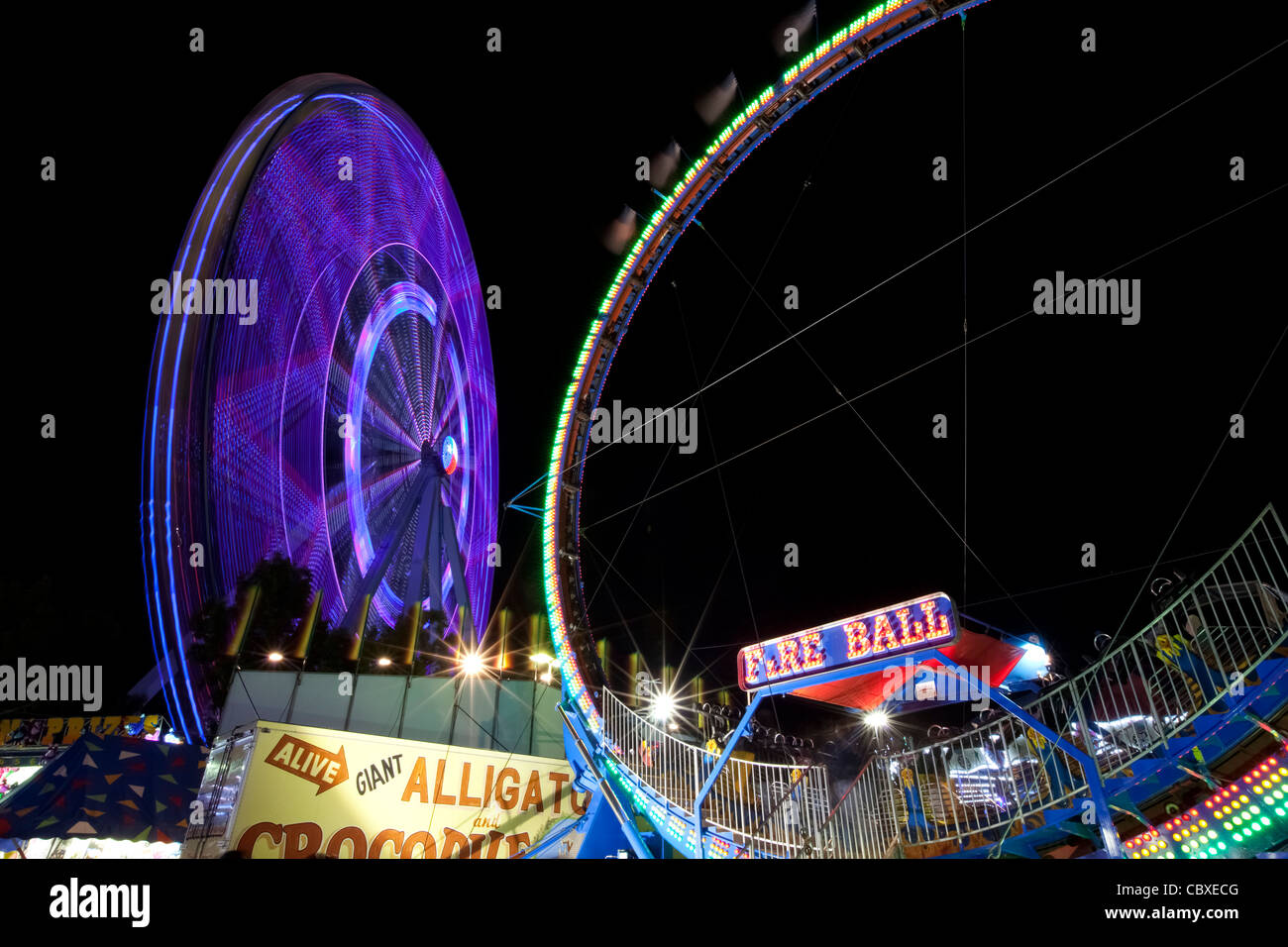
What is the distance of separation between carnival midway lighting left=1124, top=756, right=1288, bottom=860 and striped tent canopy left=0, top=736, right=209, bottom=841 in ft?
43.2

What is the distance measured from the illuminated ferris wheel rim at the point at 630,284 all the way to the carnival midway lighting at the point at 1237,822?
282 inches

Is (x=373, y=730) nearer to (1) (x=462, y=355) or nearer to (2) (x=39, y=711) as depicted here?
(1) (x=462, y=355)

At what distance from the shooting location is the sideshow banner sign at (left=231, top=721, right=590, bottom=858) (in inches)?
371

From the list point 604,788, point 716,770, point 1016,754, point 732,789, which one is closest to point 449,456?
point 604,788

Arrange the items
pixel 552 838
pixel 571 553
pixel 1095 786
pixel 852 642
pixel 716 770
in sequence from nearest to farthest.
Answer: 1. pixel 1095 786
2. pixel 852 642
3. pixel 716 770
4. pixel 552 838
5. pixel 571 553

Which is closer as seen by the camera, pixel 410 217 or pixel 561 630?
pixel 561 630

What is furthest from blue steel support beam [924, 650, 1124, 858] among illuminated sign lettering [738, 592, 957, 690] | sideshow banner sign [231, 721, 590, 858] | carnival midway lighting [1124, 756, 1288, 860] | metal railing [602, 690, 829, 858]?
sideshow banner sign [231, 721, 590, 858]

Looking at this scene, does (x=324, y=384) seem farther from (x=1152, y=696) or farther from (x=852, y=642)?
(x=1152, y=696)

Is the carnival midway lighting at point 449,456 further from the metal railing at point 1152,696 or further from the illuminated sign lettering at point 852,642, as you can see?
the metal railing at point 1152,696

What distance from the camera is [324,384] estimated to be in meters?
15.2

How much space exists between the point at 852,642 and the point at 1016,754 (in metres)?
1.89

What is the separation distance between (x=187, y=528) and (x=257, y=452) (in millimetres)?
2491
